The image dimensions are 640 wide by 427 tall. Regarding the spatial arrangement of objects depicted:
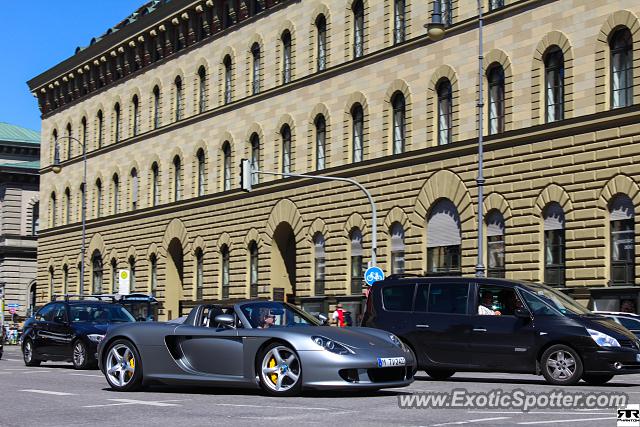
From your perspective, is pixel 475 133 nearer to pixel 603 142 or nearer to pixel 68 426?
pixel 603 142

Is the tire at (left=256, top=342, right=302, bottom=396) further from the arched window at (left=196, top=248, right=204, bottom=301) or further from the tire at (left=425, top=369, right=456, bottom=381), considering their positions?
the arched window at (left=196, top=248, right=204, bottom=301)

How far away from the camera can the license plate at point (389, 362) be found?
15.3m

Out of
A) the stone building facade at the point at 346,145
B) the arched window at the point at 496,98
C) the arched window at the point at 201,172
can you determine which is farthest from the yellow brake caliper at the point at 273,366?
the arched window at the point at 201,172

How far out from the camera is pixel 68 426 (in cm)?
1205

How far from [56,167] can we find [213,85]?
8818 mm

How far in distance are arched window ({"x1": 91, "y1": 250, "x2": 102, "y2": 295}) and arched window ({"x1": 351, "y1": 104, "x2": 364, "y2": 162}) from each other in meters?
28.5

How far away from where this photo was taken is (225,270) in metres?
57.9

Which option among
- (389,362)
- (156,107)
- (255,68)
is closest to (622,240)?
(389,362)

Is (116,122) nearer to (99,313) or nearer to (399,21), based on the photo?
(399,21)

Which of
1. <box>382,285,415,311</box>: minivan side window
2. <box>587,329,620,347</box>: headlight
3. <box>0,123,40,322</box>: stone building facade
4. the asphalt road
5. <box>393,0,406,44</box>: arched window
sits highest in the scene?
<box>393,0,406,44</box>: arched window

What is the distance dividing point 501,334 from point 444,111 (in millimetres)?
23402

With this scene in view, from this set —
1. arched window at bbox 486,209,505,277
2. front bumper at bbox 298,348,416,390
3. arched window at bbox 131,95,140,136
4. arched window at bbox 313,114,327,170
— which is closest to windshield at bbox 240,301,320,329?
front bumper at bbox 298,348,416,390

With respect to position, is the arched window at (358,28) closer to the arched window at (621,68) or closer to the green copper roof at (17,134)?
the arched window at (621,68)

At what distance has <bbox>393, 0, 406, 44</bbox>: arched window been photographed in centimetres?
4522
